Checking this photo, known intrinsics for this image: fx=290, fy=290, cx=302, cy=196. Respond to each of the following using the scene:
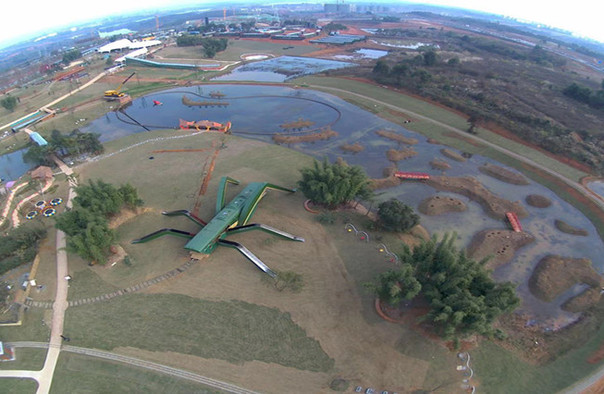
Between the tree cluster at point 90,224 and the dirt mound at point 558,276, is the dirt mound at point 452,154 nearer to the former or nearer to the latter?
the dirt mound at point 558,276

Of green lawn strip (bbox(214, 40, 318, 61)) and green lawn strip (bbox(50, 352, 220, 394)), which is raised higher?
green lawn strip (bbox(214, 40, 318, 61))

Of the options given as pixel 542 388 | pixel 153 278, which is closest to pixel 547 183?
pixel 542 388

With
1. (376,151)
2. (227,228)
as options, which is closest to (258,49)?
(376,151)

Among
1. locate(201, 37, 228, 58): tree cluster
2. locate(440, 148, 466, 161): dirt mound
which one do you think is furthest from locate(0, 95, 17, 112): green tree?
locate(440, 148, 466, 161): dirt mound

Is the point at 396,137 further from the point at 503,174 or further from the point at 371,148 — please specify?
the point at 503,174

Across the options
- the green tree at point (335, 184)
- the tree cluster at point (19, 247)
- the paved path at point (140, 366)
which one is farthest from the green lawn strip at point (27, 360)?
the green tree at point (335, 184)

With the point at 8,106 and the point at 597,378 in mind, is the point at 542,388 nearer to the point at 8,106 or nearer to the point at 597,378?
the point at 597,378

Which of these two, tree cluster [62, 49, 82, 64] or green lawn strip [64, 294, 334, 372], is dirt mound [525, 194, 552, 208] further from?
tree cluster [62, 49, 82, 64]
